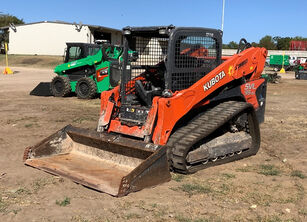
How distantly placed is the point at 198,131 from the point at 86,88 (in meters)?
8.02

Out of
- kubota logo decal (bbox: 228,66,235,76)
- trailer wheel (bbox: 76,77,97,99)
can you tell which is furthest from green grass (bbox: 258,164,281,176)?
trailer wheel (bbox: 76,77,97,99)

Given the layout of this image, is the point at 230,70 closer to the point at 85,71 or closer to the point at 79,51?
the point at 85,71

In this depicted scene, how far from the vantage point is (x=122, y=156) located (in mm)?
4957

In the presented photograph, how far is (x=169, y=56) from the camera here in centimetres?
500

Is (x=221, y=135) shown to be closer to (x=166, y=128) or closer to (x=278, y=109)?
(x=166, y=128)

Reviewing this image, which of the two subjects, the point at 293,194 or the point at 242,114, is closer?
the point at 293,194

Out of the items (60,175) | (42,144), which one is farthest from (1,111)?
(60,175)

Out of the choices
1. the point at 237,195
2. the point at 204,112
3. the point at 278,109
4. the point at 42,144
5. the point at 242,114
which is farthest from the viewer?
the point at 278,109

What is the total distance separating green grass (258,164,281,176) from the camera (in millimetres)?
5090

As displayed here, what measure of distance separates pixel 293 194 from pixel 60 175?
9.76ft

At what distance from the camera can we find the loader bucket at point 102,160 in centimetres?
423

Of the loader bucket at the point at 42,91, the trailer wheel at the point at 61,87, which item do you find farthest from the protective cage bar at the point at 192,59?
the loader bucket at the point at 42,91

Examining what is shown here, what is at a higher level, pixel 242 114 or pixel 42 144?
pixel 242 114

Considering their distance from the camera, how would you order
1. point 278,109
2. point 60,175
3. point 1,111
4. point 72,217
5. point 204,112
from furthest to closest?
point 278,109, point 1,111, point 204,112, point 60,175, point 72,217
